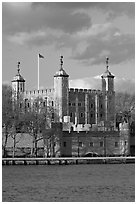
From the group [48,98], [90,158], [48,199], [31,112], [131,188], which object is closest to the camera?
[48,199]

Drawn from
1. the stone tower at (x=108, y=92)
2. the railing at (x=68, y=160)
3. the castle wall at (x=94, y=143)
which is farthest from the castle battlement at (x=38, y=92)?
the railing at (x=68, y=160)

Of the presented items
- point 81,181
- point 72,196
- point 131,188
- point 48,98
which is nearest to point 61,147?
point 48,98

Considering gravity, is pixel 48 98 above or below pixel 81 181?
above

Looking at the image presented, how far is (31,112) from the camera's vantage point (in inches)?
1928

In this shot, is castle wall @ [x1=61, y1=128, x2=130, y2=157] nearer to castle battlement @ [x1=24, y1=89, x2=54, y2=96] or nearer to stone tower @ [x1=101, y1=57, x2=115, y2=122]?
stone tower @ [x1=101, y1=57, x2=115, y2=122]

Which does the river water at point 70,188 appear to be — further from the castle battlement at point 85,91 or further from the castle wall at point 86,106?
the castle battlement at point 85,91

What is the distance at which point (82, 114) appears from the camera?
63.8 m

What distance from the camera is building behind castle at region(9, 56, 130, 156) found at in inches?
1954

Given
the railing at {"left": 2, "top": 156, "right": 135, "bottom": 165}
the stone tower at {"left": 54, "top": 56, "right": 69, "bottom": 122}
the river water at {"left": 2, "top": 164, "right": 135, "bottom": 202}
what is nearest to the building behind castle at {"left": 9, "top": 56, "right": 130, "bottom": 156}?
the stone tower at {"left": 54, "top": 56, "right": 69, "bottom": 122}

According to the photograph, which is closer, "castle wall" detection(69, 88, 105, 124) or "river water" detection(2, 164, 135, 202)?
"river water" detection(2, 164, 135, 202)

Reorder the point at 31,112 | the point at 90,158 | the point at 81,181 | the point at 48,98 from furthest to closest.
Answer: the point at 48,98 → the point at 31,112 → the point at 90,158 → the point at 81,181

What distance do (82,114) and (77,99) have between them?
171cm

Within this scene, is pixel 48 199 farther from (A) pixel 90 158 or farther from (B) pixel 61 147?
(B) pixel 61 147

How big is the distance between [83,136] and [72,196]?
93.5ft
